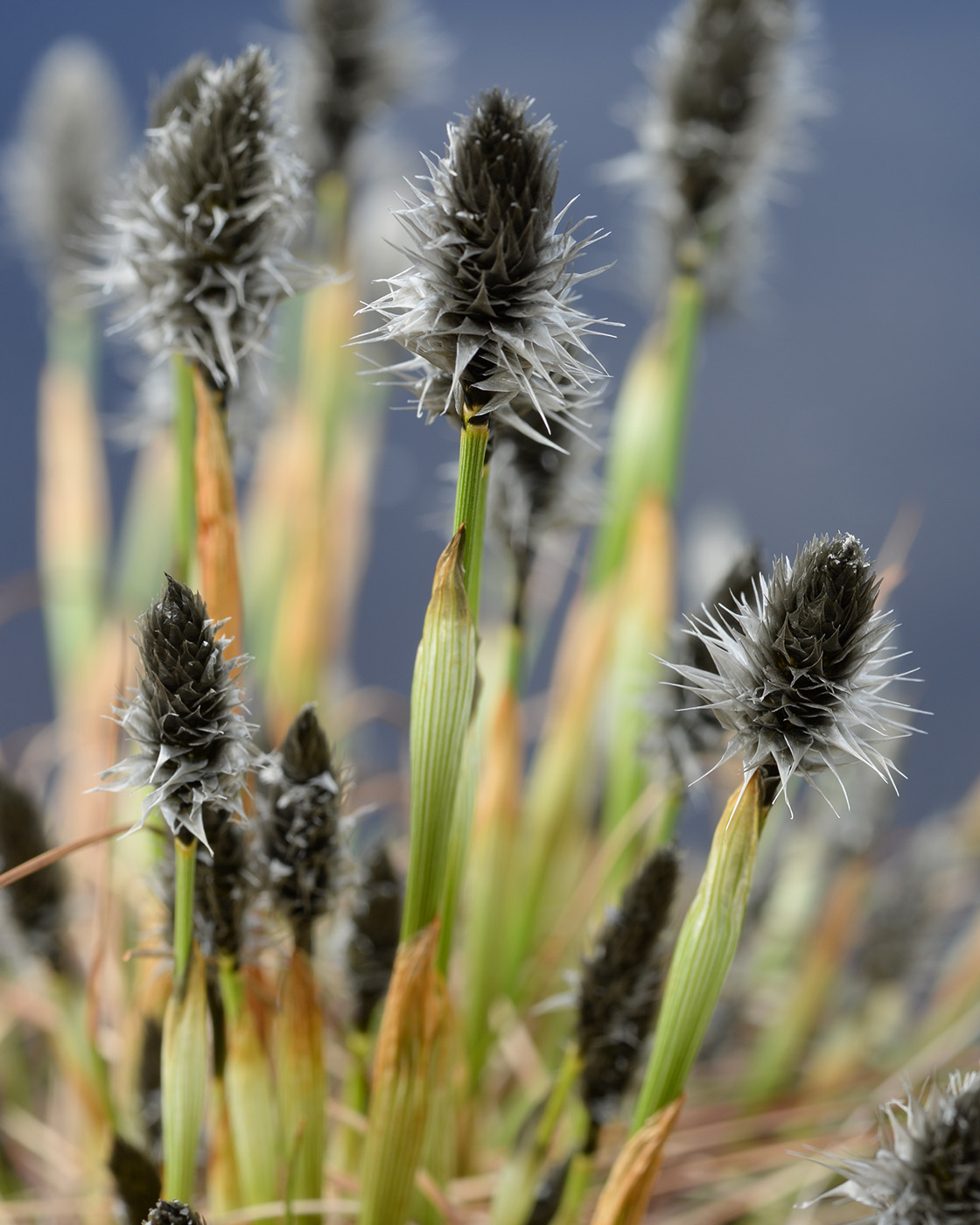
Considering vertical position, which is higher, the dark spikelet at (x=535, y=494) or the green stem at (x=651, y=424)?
the green stem at (x=651, y=424)

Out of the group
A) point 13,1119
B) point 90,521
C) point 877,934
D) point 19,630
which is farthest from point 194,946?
point 19,630

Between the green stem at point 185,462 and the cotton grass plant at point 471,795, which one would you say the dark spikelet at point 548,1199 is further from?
the green stem at point 185,462

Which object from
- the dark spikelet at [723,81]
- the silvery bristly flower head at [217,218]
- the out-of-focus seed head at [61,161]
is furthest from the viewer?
the out-of-focus seed head at [61,161]

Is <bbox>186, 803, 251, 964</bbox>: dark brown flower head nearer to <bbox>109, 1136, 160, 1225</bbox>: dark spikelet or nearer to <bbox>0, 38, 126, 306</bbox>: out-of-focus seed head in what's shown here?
<bbox>109, 1136, 160, 1225</bbox>: dark spikelet

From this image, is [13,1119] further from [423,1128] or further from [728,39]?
[728,39]

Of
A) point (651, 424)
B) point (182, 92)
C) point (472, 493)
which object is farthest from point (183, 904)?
point (651, 424)

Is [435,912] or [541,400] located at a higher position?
[541,400]

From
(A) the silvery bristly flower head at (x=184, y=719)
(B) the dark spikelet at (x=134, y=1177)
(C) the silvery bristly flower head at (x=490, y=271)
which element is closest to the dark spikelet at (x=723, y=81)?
(C) the silvery bristly flower head at (x=490, y=271)
